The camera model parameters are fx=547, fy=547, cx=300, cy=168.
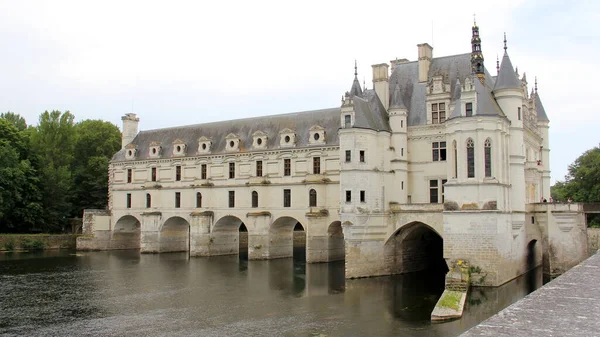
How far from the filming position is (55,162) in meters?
59.4

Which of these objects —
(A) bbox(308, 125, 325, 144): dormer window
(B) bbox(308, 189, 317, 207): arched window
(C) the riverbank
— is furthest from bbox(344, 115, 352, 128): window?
(C) the riverbank

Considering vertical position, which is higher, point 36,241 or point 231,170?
point 231,170

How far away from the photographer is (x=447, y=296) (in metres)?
24.5

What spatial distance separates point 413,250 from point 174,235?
955 inches

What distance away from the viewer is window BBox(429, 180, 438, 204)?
34812 mm

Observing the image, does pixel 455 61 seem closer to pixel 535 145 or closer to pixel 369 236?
pixel 535 145

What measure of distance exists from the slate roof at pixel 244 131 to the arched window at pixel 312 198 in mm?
3795

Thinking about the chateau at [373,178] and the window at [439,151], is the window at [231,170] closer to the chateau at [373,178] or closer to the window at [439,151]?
the chateau at [373,178]

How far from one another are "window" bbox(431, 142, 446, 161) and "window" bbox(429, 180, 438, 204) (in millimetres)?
1537

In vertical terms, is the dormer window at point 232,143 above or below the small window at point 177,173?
above

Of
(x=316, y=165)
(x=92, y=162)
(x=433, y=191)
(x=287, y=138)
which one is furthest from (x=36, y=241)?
(x=433, y=191)

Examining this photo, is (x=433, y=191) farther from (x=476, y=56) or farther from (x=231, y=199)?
(x=231, y=199)

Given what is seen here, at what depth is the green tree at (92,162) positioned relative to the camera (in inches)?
2392

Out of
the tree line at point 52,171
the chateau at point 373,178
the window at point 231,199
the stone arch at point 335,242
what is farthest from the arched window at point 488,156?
the tree line at point 52,171
